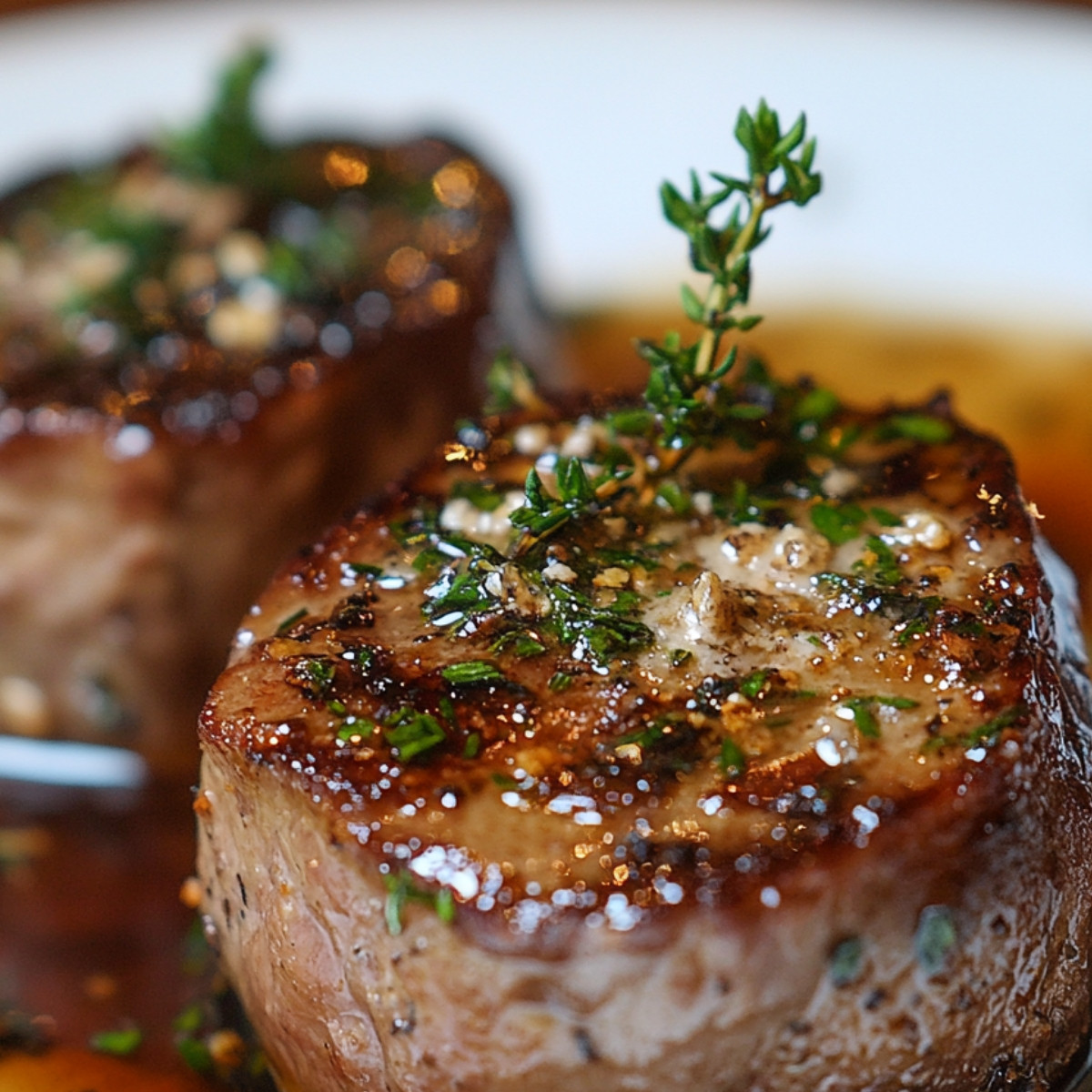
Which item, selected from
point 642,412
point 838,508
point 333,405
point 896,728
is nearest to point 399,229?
point 333,405

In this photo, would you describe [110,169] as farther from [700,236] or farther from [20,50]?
[700,236]

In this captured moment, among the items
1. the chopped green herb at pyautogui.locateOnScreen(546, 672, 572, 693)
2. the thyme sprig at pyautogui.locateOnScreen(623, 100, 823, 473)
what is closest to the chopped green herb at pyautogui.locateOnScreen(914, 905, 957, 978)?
the chopped green herb at pyautogui.locateOnScreen(546, 672, 572, 693)

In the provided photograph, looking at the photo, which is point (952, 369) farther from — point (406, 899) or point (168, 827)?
Answer: point (406, 899)

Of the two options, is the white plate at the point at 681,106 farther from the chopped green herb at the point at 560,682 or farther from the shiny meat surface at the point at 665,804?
the chopped green herb at the point at 560,682

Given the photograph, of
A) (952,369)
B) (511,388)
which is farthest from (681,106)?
(511,388)

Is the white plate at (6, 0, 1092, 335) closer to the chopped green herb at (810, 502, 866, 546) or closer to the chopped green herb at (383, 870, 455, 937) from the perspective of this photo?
the chopped green herb at (810, 502, 866, 546)

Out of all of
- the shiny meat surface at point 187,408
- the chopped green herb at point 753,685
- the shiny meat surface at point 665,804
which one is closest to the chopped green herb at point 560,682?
the shiny meat surface at point 665,804
